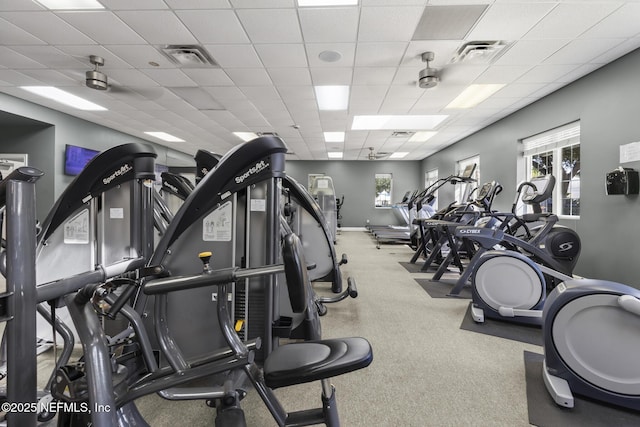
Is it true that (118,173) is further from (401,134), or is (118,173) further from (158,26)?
(401,134)

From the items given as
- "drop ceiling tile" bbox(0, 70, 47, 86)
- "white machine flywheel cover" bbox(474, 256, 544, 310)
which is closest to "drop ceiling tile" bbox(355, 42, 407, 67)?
"white machine flywheel cover" bbox(474, 256, 544, 310)

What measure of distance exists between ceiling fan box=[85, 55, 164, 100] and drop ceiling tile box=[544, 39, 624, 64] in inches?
208

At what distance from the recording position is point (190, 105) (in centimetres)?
537

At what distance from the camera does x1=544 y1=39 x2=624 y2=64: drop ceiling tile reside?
3195 millimetres

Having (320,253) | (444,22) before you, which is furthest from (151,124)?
(444,22)

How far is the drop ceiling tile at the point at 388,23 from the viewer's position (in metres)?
2.69

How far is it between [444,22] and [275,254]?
2743 millimetres

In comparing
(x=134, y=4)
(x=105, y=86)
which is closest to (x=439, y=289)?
(x=134, y=4)

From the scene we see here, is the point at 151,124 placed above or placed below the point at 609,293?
above

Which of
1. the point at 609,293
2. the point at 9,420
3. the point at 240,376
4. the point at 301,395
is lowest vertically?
the point at 301,395

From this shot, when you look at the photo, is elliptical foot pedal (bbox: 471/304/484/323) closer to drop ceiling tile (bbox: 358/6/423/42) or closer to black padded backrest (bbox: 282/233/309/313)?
black padded backrest (bbox: 282/233/309/313)

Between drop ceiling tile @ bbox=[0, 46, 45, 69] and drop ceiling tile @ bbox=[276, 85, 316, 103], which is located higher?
drop ceiling tile @ bbox=[0, 46, 45, 69]

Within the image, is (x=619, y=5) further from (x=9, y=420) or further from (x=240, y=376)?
(x=9, y=420)

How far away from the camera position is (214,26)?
295 cm
